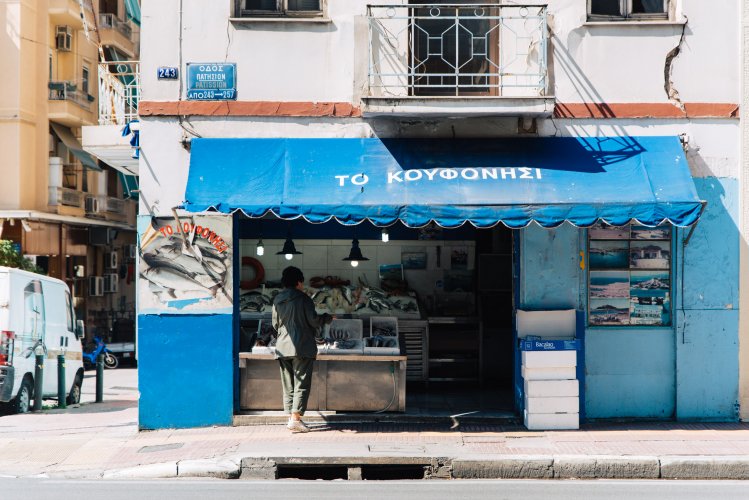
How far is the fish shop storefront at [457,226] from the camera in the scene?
9.66 meters

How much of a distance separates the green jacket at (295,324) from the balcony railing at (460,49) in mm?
2670

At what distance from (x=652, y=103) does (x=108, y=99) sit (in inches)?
284

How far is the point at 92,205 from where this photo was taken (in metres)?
32.4

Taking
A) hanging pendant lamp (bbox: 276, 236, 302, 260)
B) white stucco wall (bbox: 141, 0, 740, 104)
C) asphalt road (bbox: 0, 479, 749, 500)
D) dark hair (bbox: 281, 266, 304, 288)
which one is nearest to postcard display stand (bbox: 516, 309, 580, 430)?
asphalt road (bbox: 0, 479, 749, 500)

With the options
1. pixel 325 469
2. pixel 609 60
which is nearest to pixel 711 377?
pixel 609 60

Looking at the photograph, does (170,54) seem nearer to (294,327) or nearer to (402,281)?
(294,327)

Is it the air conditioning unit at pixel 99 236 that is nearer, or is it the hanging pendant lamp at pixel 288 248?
the hanging pendant lamp at pixel 288 248

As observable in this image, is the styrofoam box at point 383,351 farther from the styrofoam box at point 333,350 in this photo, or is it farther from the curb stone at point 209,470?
the curb stone at point 209,470

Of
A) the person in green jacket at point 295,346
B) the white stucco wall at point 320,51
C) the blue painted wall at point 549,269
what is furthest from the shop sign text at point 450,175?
the person in green jacket at point 295,346

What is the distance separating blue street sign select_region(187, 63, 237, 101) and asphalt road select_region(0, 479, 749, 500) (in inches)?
184

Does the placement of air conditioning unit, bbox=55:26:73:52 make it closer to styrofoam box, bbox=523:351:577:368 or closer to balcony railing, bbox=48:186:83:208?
balcony railing, bbox=48:186:83:208

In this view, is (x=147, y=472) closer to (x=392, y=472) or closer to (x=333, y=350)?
(x=392, y=472)

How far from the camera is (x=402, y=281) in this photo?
14539 mm

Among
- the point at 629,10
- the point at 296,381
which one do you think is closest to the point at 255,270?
the point at 296,381
